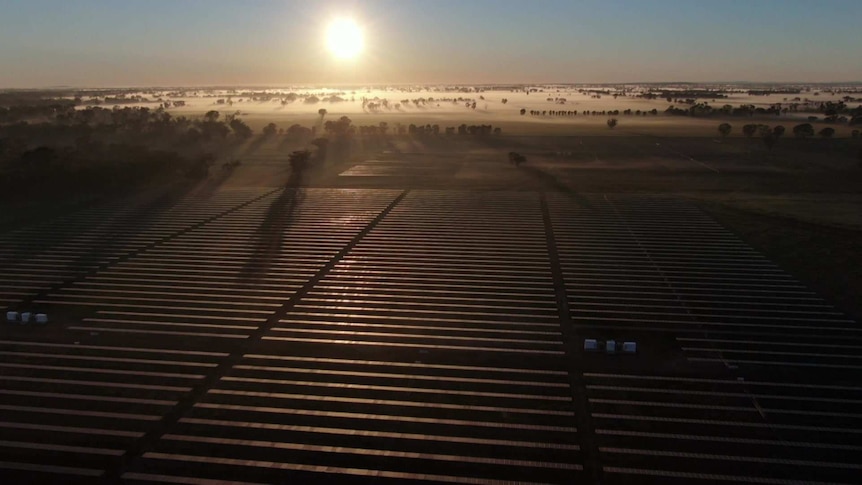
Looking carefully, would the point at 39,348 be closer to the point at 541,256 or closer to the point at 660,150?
the point at 541,256

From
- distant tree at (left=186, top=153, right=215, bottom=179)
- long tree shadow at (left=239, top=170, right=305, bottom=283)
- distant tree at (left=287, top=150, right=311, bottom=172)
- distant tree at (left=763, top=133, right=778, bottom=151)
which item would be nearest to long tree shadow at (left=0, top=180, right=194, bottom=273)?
long tree shadow at (left=239, top=170, right=305, bottom=283)

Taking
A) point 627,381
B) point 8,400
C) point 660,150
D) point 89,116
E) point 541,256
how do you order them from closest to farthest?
1. point 8,400
2. point 627,381
3. point 541,256
4. point 660,150
5. point 89,116

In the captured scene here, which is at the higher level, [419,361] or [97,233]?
[97,233]

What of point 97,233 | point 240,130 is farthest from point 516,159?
point 240,130

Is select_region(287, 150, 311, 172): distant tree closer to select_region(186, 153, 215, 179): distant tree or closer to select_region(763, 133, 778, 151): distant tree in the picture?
select_region(186, 153, 215, 179): distant tree

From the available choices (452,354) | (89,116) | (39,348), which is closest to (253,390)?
(452,354)

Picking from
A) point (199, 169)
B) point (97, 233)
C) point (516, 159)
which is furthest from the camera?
point (516, 159)

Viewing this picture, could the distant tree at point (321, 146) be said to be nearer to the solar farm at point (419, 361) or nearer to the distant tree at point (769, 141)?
the solar farm at point (419, 361)

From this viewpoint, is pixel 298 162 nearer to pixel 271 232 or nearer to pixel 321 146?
pixel 321 146

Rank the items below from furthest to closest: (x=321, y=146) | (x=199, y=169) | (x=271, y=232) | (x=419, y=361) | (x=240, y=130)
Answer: (x=240, y=130), (x=321, y=146), (x=199, y=169), (x=271, y=232), (x=419, y=361)
